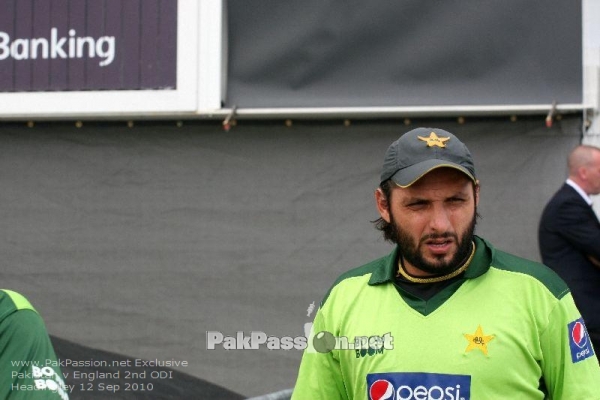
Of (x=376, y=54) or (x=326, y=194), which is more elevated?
(x=376, y=54)

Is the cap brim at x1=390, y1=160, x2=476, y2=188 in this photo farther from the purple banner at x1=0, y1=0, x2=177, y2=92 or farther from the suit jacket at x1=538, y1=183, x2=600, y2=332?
the purple banner at x1=0, y1=0, x2=177, y2=92

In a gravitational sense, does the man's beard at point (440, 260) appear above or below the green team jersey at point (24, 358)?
above

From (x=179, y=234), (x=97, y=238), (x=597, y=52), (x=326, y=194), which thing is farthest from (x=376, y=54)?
(x=97, y=238)

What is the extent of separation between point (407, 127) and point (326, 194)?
1.91ft

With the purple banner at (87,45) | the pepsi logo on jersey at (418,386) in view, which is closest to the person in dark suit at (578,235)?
A: the purple banner at (87,45)

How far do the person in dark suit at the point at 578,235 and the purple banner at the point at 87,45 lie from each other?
2184 millimetres

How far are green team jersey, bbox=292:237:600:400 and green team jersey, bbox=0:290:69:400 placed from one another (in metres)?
0.75

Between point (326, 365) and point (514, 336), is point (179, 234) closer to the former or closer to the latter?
point (326, 365)

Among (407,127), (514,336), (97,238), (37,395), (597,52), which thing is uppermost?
(597,52)

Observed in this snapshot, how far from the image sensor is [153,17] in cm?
517

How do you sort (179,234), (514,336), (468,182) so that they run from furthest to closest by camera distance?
(179,234) → (468,182) → (514,336)

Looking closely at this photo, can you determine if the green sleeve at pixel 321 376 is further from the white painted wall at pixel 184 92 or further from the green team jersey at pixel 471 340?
the white painted wall at pixel 184 92

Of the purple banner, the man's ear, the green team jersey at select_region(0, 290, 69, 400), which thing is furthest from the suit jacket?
the green team jersey at select_region(0, 290, 69, 400)

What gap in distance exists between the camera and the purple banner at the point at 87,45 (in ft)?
16.9
